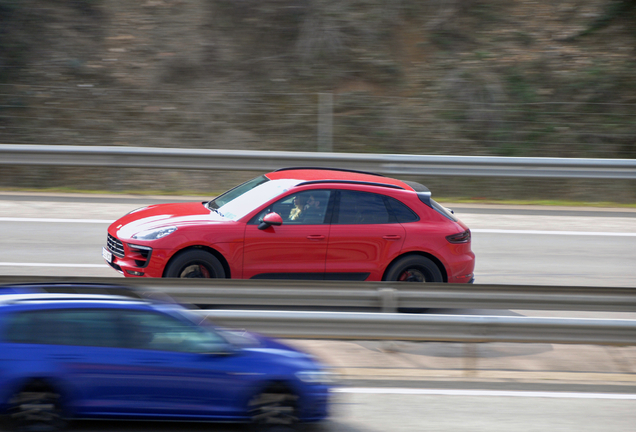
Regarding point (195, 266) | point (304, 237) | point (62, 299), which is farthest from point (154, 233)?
point (62, 299)

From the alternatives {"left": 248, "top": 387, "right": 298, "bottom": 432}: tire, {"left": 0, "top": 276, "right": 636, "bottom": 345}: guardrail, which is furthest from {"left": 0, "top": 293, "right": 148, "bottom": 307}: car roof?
{"left": 0, "top": 276, "right": 636, "bottom": 345}: guardrail

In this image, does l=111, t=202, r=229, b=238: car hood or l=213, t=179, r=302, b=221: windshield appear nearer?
l=111, t=202, r=229, b=238: car hood

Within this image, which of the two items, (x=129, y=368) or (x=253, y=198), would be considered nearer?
(x=129, y=368)

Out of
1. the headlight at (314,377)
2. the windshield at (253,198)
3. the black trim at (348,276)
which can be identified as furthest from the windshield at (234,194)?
the headlight at (314,377)

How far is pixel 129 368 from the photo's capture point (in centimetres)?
487

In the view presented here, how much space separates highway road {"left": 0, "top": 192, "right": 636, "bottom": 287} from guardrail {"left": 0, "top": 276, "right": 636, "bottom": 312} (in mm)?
2337

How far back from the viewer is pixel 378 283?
23.6ft

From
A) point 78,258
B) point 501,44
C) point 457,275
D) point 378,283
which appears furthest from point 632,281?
point 501,44

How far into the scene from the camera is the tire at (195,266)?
767 centimetres

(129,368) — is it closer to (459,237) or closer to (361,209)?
(361,209)

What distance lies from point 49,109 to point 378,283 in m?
10.5

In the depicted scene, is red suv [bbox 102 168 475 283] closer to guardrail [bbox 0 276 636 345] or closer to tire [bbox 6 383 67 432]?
guardrail [bbox 0 276 636 345]

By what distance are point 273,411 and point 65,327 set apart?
1637mm

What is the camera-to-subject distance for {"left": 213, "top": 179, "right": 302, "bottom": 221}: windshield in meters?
7.99
